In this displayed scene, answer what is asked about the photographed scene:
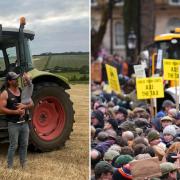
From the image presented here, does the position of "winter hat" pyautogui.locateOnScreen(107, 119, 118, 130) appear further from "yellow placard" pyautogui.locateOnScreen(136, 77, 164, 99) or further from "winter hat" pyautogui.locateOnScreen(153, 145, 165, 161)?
"winter hat" pyautogui.locateOnScreen(153, 145, 165, 161)

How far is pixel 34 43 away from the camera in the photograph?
4828 millimetres

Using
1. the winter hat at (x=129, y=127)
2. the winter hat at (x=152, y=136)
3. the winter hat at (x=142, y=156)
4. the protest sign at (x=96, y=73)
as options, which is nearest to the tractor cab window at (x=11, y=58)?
the winter hat at (x=142, y=156)

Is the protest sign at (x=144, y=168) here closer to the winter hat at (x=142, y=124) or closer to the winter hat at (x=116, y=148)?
the winter hat at (x=116, y=148)

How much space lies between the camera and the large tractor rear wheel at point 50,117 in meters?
4.97

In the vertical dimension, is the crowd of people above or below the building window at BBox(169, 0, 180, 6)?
below

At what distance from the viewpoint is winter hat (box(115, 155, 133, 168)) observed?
20.0 ft

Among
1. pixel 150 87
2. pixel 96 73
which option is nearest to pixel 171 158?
pixel 150 87

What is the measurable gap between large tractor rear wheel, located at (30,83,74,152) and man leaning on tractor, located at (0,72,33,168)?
0.41 ft

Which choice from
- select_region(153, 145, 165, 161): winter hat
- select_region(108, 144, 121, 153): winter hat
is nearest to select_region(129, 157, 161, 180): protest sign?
select_region(153, 145, 165, 161): winter hat

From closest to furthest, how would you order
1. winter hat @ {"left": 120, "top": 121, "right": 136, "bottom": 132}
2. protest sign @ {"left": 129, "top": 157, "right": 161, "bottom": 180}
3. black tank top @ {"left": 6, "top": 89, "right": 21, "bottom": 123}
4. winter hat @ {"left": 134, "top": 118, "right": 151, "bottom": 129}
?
black tank top @ {"left": 6, "top": 89, "right": 21, "bottom": 123} < protest sign @ {"left": 129, "top": 157, "right": 161, "bottom": 180} < winter hat @ {"left": 120, "top": 121, "right": 136, "bottom": 132} < winter hat @ {"left": 134, "top": 118, "right": 151, "bottom": 129}

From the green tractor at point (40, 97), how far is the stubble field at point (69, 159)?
7 centimetres

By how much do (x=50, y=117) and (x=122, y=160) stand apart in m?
1.33

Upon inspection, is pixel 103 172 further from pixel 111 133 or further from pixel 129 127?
pixel 129 127

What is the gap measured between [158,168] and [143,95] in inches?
143
